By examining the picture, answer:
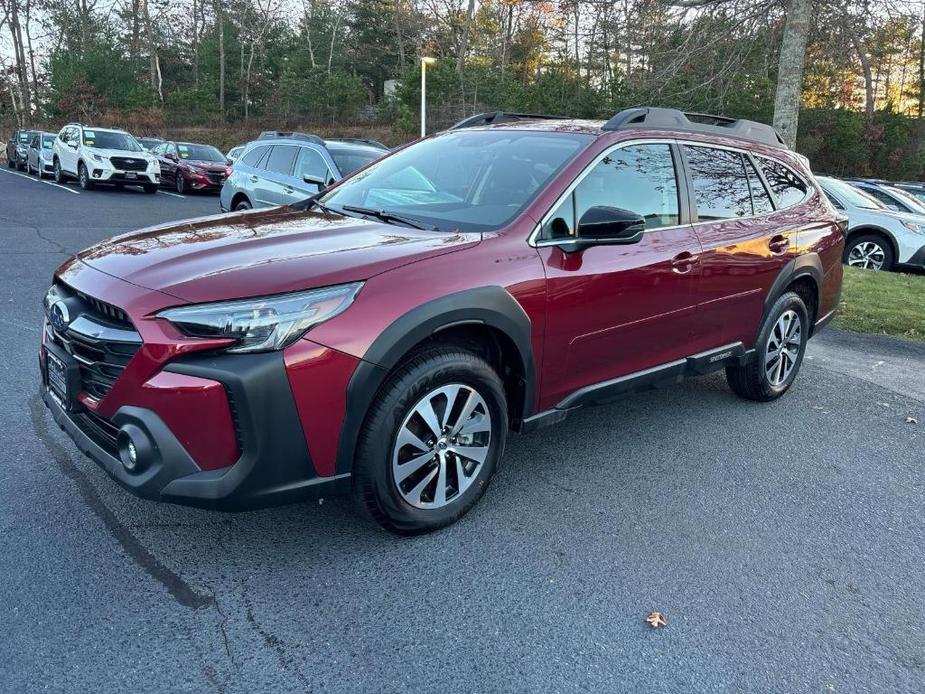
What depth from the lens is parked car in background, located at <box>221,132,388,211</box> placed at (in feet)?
32.6

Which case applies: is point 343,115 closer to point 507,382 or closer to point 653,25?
point 653,25

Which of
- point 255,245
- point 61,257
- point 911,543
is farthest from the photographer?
point 61,257

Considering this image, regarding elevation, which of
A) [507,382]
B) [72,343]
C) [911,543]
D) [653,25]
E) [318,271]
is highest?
[653,25]

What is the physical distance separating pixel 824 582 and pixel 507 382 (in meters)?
1.61

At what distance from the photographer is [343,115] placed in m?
41.2

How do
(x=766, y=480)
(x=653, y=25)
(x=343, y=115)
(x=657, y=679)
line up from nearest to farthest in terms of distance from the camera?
(x=657, y=679) < (x=766, y=480) < (x=653, y=25) < (x=343, y=115)

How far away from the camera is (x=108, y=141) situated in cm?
2052

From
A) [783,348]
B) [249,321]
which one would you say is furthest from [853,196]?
[249,321]

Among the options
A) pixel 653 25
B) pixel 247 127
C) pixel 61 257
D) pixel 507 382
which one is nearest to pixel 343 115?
pixel 247 127

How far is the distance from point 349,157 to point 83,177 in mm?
13736

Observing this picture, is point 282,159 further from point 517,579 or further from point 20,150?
point 20,150

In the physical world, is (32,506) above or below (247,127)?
below

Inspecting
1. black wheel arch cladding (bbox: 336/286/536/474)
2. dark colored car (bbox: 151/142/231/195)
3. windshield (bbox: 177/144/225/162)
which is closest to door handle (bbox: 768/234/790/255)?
black wheel arch cladding (bbox: 336/286/536/474)

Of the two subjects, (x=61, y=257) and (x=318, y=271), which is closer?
(x=318, y=271)
